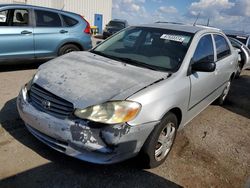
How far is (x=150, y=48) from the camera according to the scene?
12.1 feet

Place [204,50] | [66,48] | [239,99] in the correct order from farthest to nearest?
[66,48] < [239,99] < [204,50]

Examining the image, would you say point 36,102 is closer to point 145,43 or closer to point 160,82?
point 160,82

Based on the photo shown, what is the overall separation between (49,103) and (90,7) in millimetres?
22901

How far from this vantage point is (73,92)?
2607 mm

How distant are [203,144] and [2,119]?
307cm

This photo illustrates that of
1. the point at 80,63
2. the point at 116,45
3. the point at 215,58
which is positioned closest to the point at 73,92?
the point at 80,63

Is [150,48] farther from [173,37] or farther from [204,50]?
[204,50]

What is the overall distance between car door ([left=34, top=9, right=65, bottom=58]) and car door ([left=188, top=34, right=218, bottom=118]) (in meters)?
4.17

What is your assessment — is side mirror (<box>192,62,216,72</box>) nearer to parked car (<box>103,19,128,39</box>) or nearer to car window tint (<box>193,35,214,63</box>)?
car window tint (<box>193,35,214,63</box>)

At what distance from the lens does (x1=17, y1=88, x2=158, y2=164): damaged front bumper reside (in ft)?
7.86

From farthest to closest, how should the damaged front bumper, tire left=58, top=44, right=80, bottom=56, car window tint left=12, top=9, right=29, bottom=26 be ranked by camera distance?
tire left=58, top=44, right=80, bottom=56, car window tint left=12, top=9, right=29, bottom=26, the damaged front bumper

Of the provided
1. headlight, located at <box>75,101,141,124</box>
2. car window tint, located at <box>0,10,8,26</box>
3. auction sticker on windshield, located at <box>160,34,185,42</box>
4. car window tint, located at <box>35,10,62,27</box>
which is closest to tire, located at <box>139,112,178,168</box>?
headlight, located at <box>75,101,141,124</box>

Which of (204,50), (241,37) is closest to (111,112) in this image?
(204,50)

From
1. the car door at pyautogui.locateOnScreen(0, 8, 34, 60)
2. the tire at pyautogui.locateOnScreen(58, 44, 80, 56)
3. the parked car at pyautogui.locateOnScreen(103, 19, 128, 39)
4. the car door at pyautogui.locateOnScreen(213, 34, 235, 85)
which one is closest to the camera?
the car door at pyautogui.locateOnScreen(213, 34, 235, 85)
